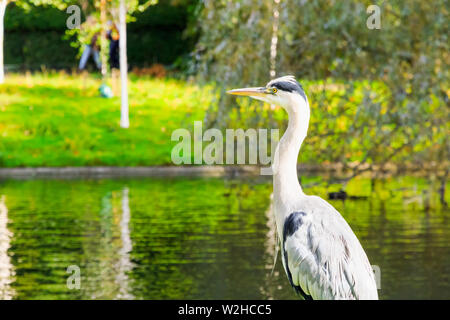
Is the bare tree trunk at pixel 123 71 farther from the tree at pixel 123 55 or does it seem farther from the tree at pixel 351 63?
the tree at pixel 351 63

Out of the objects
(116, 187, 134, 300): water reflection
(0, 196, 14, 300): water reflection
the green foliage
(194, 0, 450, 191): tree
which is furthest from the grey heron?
the green foliage

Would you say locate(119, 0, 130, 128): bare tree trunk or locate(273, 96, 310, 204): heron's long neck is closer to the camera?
locate(273, 96, 310, 204): heron's long neck

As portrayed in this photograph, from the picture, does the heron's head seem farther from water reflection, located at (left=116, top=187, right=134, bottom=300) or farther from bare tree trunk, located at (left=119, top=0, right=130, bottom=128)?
bare tree trunk, located at (left=119, top=0, right=130, bottom=128)

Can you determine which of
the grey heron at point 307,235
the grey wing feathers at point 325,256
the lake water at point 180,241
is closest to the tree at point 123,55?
the lake water at point 180,241

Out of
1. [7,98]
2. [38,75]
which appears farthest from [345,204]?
[38,75]

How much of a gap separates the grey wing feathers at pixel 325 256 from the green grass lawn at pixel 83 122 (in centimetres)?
1970

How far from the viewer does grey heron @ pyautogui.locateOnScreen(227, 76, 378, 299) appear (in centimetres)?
626

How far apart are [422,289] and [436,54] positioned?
4474 mm

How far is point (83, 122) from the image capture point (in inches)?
1246

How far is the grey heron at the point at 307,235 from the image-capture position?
6258mm

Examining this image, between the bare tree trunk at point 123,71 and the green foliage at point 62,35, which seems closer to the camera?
the bare tree trunk at point 123,71

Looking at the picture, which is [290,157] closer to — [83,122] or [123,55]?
[123,55]
